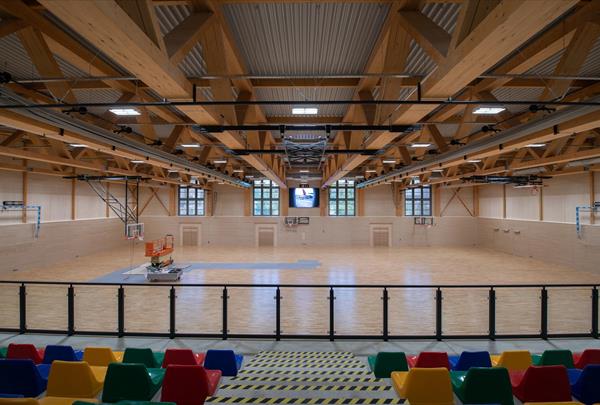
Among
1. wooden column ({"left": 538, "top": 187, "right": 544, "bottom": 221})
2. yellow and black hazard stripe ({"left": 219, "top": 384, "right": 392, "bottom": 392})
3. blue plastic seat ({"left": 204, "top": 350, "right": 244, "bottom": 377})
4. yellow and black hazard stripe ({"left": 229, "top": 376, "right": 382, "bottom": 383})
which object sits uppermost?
wooden column ({"left": 538, "top": 187, "right": 544, "bottom": 221})

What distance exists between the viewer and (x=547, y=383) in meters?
3.51

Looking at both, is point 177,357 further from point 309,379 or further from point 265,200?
point 265,200

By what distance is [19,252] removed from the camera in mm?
15781

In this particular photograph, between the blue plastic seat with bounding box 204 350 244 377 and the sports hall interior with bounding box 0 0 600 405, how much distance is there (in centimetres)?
3

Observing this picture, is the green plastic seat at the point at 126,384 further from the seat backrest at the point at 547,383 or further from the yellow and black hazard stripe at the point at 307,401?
the seat backrest at the point at 547,383

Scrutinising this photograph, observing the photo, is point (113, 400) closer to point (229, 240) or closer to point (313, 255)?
point (313, 255)

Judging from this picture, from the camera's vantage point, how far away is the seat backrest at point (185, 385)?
3.43 metres

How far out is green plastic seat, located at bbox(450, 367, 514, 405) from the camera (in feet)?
11.1

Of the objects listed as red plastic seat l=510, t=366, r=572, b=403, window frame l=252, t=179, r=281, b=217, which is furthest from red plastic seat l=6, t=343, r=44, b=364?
window frame l=252, t=179, r=281, b=217

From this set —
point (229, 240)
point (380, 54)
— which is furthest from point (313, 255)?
point (380, 54)

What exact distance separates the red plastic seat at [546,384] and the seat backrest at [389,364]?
1.33 m

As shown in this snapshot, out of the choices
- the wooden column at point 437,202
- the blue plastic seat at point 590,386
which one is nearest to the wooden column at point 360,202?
the wooden column at point 437,202

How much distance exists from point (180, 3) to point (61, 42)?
2.38 metres

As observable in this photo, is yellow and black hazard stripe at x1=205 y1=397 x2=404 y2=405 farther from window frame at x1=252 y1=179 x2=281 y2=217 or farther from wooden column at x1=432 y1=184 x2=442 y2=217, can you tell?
wooden column at x1=432 y1=184 x2=442 y2=217
